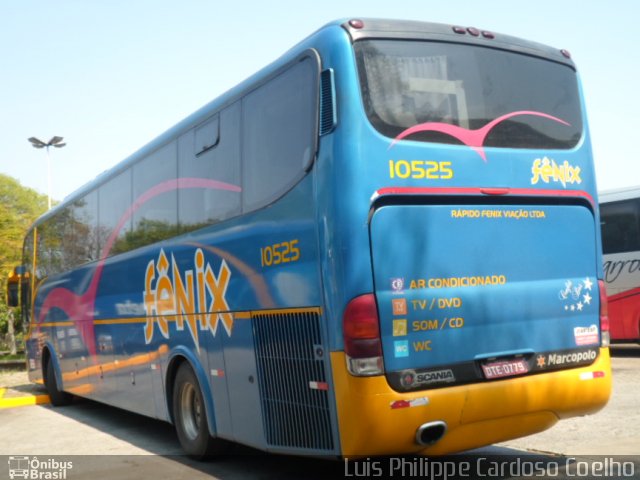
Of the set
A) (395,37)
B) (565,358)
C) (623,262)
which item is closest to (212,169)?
(395,37)

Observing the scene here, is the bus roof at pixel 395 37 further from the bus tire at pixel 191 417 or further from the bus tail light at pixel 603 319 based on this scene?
the bus tire at pixel 191 417

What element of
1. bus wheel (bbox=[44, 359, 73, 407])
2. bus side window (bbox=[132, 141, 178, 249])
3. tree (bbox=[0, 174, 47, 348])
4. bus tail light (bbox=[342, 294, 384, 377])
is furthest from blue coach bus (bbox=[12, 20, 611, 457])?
tree (bbox=[0, 174, 47, 348])

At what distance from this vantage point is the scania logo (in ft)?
18.4

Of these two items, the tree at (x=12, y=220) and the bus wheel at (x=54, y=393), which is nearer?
the bus wheel at (x=54, y=393)

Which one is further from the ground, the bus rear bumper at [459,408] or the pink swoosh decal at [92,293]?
the pink swoosh decal at [92,293]

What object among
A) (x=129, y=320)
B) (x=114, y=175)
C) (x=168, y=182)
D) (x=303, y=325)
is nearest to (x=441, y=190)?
(x=303, y=325)

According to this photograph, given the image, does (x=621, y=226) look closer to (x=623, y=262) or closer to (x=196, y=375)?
(x=623, y=262)

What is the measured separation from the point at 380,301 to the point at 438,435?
1.11m

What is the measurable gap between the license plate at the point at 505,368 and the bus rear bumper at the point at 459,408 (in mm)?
54

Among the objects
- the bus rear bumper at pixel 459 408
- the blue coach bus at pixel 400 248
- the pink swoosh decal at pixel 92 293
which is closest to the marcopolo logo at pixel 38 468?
the blue coach bus at pixel 400 248

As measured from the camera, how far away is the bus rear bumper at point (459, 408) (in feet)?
18.1

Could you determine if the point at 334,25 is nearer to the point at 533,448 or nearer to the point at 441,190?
the point at 441,190

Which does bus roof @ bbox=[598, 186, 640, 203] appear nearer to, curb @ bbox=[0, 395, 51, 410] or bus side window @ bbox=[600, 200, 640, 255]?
bus side window @ bbox=[600, 200, 640, 255]

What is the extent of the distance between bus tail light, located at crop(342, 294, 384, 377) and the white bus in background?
38.9 feet
